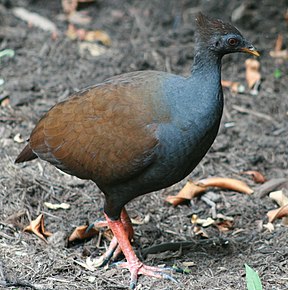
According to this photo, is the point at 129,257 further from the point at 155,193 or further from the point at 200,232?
the point at 155,193

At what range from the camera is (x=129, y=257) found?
16.6 ft

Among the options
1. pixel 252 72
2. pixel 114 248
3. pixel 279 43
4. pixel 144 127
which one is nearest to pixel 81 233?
pixel 114 248

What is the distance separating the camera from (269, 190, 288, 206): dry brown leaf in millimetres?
5850

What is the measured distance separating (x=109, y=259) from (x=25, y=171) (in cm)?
127

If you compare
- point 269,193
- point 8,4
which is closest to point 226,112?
point 269,193

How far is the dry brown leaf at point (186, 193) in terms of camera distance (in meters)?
5.91

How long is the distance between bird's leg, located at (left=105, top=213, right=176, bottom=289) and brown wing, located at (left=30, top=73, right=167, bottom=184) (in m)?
0.40

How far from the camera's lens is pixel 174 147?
4.58 m

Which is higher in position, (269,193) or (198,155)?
(198,155)

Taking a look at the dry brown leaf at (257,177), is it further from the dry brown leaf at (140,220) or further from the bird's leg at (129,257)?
the bird's leg at (129,257)

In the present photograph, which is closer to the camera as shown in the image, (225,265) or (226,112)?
(225,265)

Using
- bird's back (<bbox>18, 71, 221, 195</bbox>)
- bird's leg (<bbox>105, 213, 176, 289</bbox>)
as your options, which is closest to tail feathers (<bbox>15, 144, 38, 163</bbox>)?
bird's back (<bbox>18, 71, 221, 195</bbox>)

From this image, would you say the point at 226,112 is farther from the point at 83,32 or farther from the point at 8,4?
the point at 8,4

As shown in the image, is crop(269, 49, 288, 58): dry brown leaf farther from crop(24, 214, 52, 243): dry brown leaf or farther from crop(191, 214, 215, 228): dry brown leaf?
crop(24, 214, 52, 243): dry brown leaf
